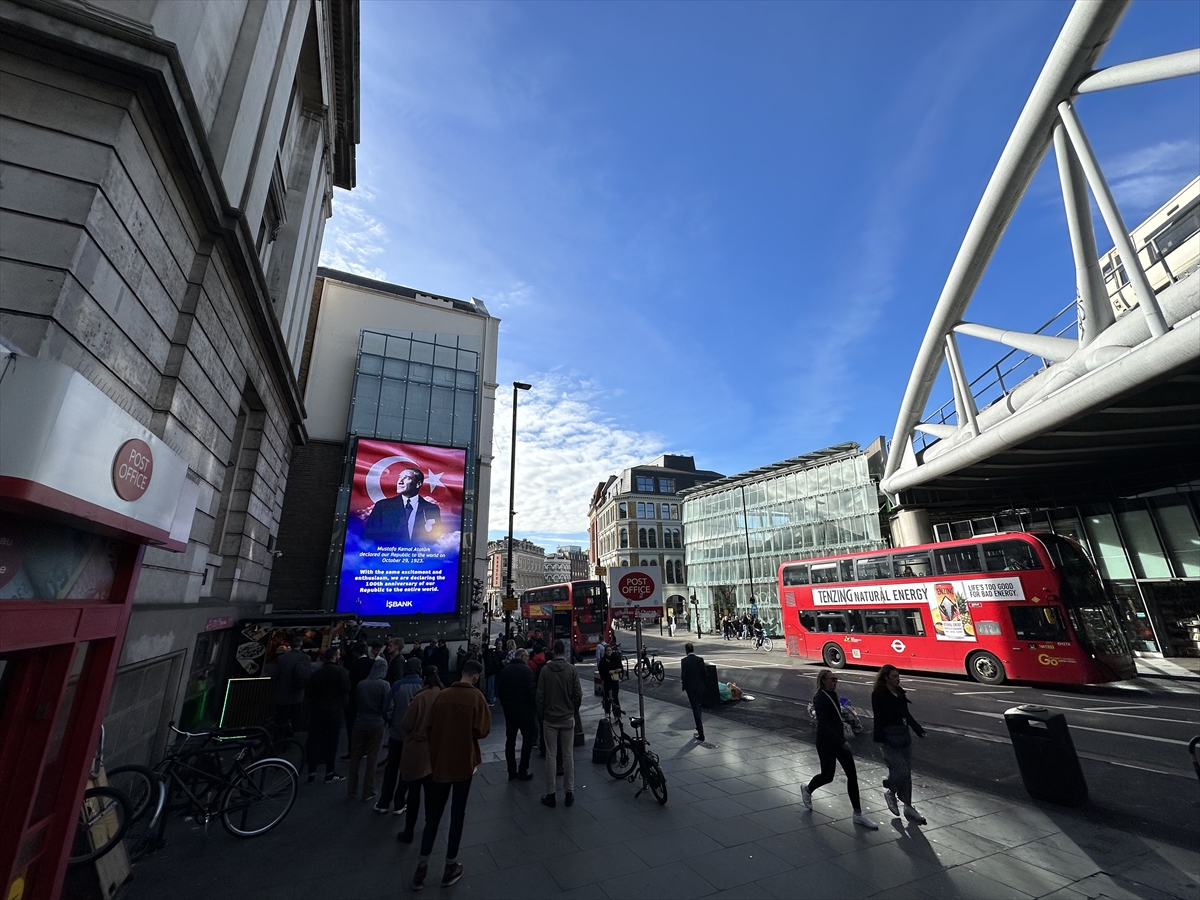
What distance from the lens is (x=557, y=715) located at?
668 centimetres

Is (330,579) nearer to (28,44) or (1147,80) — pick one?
(28,44)

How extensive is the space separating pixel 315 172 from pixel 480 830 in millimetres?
18740

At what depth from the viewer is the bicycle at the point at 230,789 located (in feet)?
17.9

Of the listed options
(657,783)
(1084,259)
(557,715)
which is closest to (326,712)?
(557,715)

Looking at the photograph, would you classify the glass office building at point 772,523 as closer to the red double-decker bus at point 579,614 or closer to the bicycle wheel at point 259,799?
the red double-decker bus at point 579,614

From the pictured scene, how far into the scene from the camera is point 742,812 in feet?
20.3

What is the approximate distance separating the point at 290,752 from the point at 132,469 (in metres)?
7.78

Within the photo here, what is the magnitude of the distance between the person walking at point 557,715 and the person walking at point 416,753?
5.71 ft

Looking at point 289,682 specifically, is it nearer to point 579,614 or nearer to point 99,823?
point 99,823

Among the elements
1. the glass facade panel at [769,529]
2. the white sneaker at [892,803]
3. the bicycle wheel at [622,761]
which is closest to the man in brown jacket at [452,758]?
the bicycle wheel at [622,761]

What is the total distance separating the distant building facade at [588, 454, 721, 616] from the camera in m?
62.0

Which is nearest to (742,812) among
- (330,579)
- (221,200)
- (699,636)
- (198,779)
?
(198,779)

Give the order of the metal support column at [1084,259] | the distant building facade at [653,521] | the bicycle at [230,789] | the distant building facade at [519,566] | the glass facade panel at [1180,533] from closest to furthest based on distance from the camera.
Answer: the bicycle at [230,789], the metal support column at [1084,259], the glass facade panel at [1180,533], the distant building facade at [653,521], the distant building facade at [519,566]

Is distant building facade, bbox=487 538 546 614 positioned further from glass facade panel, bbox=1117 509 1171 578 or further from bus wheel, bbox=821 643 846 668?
glass facade panel, bbox=1117 509 1171 578
